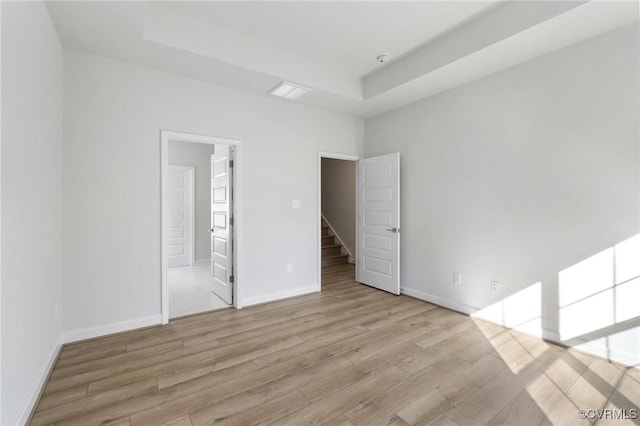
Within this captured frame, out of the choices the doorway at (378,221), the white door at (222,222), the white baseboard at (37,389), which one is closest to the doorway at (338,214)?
the doorway at (378,221)

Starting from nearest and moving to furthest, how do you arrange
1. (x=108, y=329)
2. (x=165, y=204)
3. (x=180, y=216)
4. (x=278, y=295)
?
(x=108, y=329) → (x=165, y=204) → (x=278, y=295) → (x=180, y=216)

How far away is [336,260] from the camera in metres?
6.73

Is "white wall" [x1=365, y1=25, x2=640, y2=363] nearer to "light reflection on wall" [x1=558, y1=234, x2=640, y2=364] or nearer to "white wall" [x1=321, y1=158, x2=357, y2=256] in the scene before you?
"light reflection on wall" [x1=558, y1=234, x2=640, y2=364]

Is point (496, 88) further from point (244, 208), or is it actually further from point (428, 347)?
point (244, 208)

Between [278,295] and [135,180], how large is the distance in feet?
7.55

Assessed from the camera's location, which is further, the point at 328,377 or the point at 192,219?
the point at 192,219

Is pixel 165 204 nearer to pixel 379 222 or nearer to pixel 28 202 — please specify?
pixel 28 202

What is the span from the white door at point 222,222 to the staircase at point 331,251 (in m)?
2.72

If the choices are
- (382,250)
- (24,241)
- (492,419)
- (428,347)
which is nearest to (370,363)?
(428,347)

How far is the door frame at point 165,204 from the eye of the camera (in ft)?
10.7

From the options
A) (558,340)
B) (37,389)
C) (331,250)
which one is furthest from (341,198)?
(37,389)

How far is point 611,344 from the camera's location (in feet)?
8.13

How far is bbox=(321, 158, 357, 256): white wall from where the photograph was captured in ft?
22.5

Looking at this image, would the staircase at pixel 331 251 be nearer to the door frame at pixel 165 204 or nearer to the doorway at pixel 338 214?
the doorway at pixel 338 214
